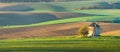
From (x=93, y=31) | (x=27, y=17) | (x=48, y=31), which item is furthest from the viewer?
(x=27, y=17)

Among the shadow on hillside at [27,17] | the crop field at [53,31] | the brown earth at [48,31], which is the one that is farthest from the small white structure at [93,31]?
the shadow on hillside at [27,17]

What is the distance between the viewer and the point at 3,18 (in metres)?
73.4

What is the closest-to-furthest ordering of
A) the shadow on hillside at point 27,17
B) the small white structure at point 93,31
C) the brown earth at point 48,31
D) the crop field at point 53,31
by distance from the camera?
the crop field at point 53,31 < the small white structure at point 93,31 < the brown earth at point 48,31 < the shadow on hillside at point 27,17

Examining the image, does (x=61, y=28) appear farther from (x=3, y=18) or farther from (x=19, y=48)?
(x=19, y=48)

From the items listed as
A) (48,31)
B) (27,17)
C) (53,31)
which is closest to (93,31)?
(53,31)

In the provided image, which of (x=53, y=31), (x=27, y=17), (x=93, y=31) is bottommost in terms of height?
(x=27, y=17)

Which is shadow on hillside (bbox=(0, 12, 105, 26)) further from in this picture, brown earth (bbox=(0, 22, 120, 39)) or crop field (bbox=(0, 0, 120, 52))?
brown earth (bbox=(0, 22, 120, 39))

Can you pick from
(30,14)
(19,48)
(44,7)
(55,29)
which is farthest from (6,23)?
(19,48)

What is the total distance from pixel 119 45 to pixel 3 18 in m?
42.1

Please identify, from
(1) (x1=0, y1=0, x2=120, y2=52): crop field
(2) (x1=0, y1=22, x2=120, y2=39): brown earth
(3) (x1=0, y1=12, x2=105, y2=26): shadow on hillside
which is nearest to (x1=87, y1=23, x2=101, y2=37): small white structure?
(1) (x1=0, y1=0, x2=120, y2=52): crop field

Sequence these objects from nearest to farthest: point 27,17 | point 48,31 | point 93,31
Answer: point 93,31
point 48,31
point 27,17

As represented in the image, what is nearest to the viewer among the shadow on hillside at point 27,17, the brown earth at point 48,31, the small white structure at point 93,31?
the small white structure at point 93,31

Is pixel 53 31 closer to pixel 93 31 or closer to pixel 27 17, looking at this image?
pixel 93 31

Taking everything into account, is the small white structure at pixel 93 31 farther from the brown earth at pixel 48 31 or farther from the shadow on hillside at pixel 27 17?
the shadow on hillside at pixel 27 17
